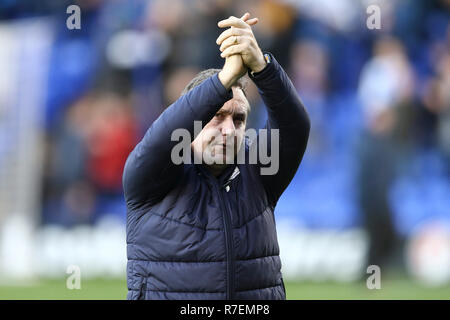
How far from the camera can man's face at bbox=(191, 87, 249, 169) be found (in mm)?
2730

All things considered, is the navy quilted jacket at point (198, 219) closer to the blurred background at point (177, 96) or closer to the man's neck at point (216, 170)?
the man's neck at point (216, 170)

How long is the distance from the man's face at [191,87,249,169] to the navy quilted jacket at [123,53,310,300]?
0.06m

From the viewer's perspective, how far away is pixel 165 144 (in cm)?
255

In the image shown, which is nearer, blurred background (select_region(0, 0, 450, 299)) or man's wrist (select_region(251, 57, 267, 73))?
man's wrist (select_region(251, 57, 267, 73))

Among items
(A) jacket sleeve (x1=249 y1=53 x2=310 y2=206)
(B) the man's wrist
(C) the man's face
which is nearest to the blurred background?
(A) jacket sleeve (x1=249 y1=53 x2=310 y2=206)

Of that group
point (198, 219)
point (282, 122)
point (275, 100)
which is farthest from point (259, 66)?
point (198, 219)

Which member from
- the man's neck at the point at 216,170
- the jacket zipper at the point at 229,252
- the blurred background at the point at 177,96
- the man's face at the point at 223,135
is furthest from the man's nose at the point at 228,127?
the blurred background at the point at 177,96

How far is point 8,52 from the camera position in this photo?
979cm

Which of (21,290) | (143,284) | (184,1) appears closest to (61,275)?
(21,290)

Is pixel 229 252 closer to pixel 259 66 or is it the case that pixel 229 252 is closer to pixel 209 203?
pixel 209 203

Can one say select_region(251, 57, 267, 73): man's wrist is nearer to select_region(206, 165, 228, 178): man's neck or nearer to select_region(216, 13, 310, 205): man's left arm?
select_region(216, 13, 310, 205): man's left arm

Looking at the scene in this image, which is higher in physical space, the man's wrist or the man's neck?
the man's wrist

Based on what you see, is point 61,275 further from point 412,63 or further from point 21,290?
point 412,63

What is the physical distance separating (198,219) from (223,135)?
329mm
